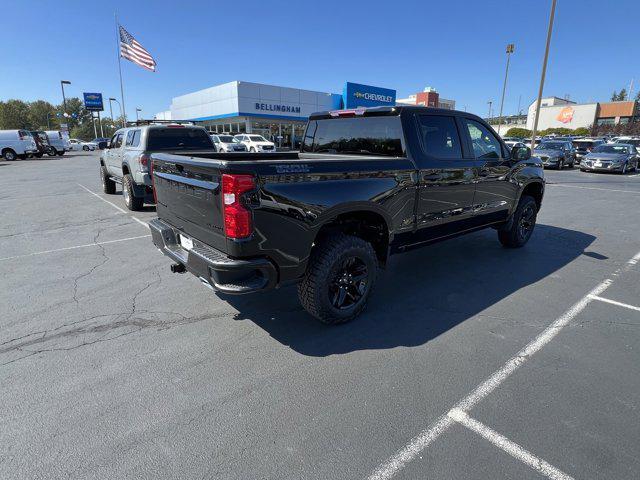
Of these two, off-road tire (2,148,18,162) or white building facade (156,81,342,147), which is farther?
white building facade (156,81,342,147)

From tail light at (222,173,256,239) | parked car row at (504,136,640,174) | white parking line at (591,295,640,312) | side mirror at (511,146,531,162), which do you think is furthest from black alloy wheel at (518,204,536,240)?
parked car row at (504,136,640,174)

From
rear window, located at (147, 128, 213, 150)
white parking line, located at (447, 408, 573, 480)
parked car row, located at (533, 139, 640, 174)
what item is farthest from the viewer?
parked car row, located at (533, 139, 640, 174)

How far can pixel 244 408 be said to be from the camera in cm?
260

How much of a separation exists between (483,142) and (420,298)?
2.39 meters

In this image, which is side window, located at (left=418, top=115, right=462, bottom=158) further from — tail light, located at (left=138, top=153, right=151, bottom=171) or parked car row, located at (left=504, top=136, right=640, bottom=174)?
parked car row, located at (left=504, top=136, right=640, bottom=174)

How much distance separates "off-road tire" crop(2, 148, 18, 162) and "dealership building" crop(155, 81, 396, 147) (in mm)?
17993

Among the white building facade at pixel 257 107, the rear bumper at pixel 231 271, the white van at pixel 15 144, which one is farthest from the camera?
the white building facade at pixel 257 107

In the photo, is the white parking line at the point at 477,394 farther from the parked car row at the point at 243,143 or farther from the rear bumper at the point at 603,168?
the parked car row at the point at 243,143

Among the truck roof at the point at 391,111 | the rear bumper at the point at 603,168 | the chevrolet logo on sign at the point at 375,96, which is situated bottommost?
→ the rear bumper at the point at 603,168

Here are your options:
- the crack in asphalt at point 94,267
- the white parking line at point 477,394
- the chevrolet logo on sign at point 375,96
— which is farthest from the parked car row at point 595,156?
the chevrolet logo on sign at point 375,96

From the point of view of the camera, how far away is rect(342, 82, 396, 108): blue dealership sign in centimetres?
4019

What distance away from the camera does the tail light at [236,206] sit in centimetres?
274

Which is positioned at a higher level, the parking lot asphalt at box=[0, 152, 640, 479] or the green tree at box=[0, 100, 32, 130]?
the green tree at box=[0, 100, 32, 130]

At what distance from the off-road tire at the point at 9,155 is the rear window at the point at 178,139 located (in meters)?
29.1
